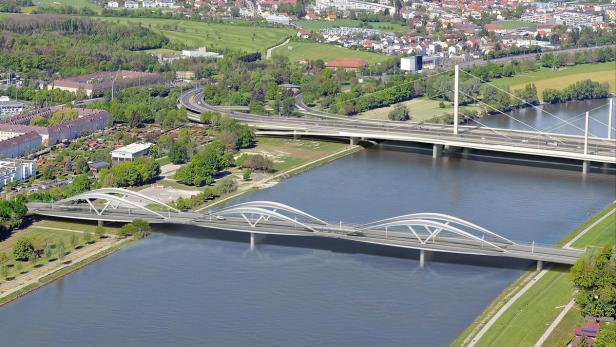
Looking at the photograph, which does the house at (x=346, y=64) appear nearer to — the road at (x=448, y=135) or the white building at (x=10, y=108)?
the road at (x=448, y=135)

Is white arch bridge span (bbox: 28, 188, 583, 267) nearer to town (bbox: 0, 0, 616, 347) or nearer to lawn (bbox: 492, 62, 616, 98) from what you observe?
town (bbox: 0, 0, 616, 347)

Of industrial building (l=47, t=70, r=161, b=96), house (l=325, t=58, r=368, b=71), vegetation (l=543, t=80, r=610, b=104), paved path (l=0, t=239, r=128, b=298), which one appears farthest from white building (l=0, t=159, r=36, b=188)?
house (l=325, t=58, r=368, b=71)

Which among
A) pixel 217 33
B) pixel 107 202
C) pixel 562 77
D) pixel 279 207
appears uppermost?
pixel 217 33

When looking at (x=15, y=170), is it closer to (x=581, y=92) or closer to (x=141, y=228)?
(x=141, y=228)

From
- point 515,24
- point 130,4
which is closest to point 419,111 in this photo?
point 515,24

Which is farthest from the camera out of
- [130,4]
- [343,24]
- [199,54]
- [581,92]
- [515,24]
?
[130,4]

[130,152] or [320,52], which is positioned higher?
[320,52]

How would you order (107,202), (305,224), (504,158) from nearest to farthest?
(305,224) → (107,202) → (504,158)
